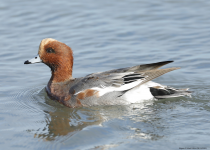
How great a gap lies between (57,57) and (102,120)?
1817mm

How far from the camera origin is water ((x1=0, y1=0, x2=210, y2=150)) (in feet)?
16.4

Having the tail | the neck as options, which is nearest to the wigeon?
the tail

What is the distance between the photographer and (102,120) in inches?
222

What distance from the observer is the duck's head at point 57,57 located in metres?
6.84

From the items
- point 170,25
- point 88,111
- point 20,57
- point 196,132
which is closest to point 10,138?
point 88,111

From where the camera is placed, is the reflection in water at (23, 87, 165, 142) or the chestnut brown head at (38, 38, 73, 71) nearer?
the reflection in water at (23, 87, 165, 142)

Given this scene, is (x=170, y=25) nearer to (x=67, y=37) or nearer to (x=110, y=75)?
(x=67, y=37)

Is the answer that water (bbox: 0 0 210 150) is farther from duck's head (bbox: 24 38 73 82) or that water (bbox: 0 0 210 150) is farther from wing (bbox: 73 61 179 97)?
duck's head (bbox: 24 38 73 82)

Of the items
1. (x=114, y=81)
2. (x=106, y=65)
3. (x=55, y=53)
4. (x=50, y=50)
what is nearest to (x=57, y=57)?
(x=55, y=53)

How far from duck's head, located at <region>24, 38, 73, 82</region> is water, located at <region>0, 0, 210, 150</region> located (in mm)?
567

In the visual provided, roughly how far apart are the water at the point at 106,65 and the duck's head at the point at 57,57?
0.57 m

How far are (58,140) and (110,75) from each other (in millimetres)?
1898

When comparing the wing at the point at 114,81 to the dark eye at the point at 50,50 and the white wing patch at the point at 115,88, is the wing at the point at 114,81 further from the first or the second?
the dark eye at the point at 50,50

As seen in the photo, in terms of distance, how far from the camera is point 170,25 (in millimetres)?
10398
